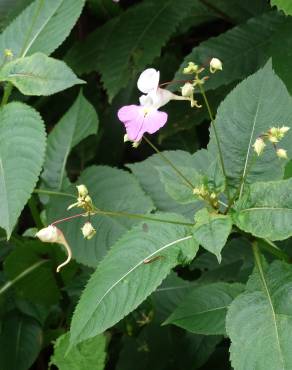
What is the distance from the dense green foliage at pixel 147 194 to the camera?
4.31 feet

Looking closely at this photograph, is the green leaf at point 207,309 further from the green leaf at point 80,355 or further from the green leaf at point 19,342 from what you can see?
the green leaf at point 19,342

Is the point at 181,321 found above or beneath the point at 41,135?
beneath

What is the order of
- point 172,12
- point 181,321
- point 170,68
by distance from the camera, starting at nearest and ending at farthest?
point 181,321 → point 172,12 → point 170,68

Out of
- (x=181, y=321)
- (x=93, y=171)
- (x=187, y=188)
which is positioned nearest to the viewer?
(x=187, y=188)

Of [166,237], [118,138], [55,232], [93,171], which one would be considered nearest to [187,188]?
[166,237]

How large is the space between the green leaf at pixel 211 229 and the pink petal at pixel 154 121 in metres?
0.19

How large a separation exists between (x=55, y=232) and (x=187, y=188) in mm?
292

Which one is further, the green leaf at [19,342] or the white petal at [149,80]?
the green leaf at [19,342]

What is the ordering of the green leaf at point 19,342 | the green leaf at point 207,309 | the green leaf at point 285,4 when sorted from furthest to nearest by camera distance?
1. the green leaf at point 19,342
2. the green leaf at point 285,4
3. the green leaf at point 207,309

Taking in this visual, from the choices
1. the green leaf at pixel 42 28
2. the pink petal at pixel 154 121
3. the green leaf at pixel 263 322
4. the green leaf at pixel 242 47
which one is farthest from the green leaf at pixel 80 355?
the green leaf at pixel 242 47

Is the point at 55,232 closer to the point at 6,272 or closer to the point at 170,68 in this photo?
the point at 6,272

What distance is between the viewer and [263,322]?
131 cm

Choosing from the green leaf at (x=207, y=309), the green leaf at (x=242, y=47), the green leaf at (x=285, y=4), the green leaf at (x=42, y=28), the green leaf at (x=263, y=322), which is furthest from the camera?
the green leaf at (x=242, y=47)

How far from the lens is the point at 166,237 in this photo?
4.47 ft
